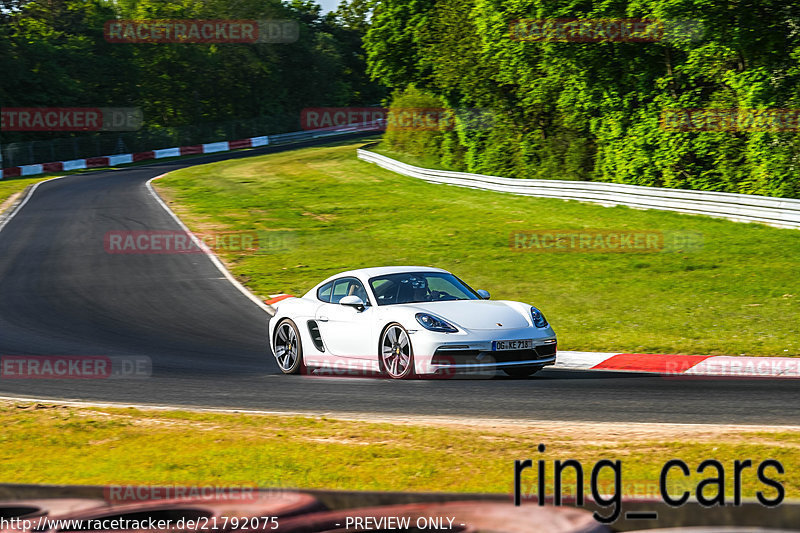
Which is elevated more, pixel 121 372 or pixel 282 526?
pixel 282 526

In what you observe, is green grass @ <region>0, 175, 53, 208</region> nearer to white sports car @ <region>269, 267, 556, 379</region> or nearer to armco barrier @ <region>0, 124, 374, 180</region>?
armco barrier @ <region>0, 124, 374, 180</region>

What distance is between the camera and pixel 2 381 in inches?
429

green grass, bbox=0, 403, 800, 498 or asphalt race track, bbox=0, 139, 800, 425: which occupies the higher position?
green grass, bbox=0, 403, 800, 498

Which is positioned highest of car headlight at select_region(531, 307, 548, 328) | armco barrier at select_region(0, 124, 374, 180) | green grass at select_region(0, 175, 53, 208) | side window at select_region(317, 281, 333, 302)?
armco barrier at select_region(0, 124, 374, 180)

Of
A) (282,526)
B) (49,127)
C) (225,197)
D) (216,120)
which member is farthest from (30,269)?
(216,120)

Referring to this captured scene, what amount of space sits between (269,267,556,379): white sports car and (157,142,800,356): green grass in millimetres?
2545

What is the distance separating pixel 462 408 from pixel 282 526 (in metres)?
4.44

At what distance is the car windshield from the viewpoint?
1115 centimetres

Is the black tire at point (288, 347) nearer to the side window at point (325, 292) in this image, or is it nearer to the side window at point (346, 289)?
the side window at point (325, 292)

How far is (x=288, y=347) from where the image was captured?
11.8 metres

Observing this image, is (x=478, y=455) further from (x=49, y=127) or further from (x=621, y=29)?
(x=49, y=127)

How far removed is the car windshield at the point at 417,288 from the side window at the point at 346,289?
0.70 feet

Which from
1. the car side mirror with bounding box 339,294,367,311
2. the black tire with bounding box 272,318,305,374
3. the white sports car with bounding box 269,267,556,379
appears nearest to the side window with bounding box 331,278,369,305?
the white sports car with bounding box 269,267,556,379

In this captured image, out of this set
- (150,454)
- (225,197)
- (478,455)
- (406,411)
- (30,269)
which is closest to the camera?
(478,455)
